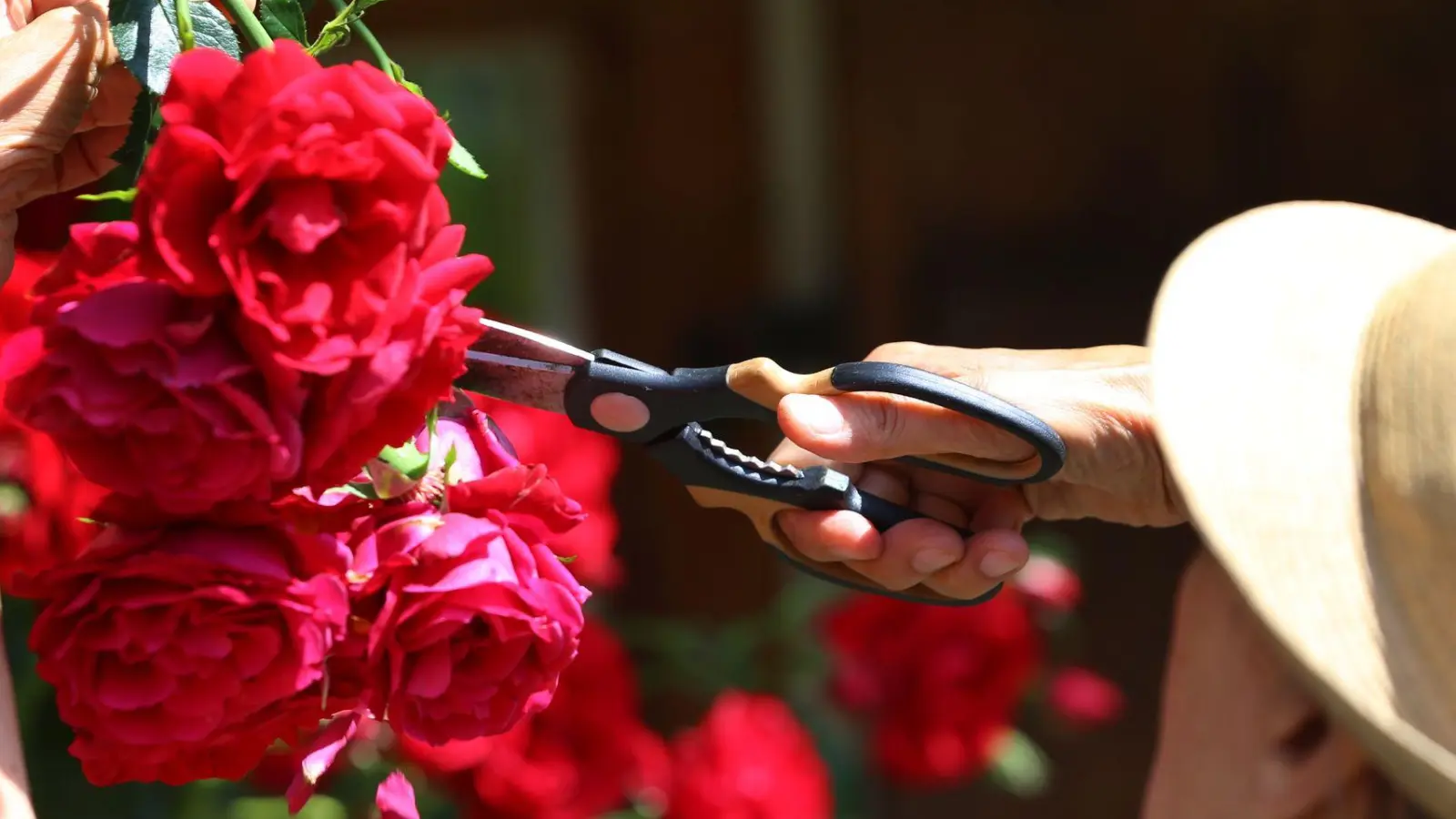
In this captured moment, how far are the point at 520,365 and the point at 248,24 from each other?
0.74 ft

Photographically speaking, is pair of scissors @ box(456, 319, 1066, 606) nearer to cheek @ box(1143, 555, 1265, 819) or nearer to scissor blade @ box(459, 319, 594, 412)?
scissor blade @ box(459, 319, 594, 412)

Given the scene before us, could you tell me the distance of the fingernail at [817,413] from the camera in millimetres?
714

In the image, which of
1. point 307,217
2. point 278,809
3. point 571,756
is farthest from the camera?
point 571,756

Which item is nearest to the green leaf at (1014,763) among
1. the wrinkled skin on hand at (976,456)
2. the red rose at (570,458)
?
the red rose at (570,458)

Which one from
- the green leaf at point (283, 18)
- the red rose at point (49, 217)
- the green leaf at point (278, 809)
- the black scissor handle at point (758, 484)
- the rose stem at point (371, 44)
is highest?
the green leaf at point (283, 18)

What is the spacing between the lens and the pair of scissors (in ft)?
2.34

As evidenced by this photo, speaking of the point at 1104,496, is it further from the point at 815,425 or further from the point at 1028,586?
the point at 1028,586

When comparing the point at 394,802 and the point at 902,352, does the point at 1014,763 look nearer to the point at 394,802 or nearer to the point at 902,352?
the point at 902,352

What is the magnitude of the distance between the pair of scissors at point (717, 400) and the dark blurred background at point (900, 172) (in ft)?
4.84

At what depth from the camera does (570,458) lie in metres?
1.18

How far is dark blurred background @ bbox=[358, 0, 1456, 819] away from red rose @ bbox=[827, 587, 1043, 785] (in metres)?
0.81

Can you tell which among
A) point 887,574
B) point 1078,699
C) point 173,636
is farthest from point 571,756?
point 173,636

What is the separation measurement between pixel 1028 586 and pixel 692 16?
1235 mm

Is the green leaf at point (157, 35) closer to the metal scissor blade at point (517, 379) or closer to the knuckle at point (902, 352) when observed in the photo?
the metal scissor blade at point (517, 379)
